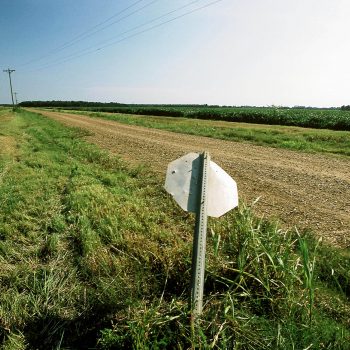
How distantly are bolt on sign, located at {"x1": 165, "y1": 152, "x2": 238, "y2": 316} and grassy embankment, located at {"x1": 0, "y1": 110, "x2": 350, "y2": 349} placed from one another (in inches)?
13.2

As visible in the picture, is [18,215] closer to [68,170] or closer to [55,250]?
[55,250]

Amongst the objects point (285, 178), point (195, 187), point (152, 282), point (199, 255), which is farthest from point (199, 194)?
point (285, 178)

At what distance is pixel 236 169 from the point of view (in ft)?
29.1

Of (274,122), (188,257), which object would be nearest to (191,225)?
(188,257)

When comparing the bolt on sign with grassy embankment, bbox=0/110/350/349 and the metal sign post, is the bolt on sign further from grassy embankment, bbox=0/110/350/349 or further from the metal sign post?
grassy embankment, bbox=0/110/350/349

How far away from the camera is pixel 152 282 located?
11.4 feet

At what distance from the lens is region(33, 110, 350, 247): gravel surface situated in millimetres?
5363

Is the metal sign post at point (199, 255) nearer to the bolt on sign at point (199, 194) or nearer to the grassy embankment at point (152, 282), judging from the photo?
the bolt on sign at point (199, 194)

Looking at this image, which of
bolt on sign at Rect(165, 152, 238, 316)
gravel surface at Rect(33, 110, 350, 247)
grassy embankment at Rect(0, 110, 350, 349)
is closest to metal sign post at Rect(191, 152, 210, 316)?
bolt on sign at Rect(165, 152, 238, 316)

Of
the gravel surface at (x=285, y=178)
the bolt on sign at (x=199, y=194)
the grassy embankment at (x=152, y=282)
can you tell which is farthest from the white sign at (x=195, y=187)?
the gravel surface at (x=285, y=178)

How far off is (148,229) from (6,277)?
191 cm

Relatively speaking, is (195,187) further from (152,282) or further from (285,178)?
(285,178)

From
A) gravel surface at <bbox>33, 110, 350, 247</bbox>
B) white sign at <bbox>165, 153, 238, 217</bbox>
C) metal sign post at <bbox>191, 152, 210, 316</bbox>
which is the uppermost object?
white sign at <bbox>165, 153, 238, 217</bbox>

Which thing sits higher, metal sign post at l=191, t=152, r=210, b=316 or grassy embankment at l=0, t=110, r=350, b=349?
metal sign post at l=191, t=152, r=210, b=316
